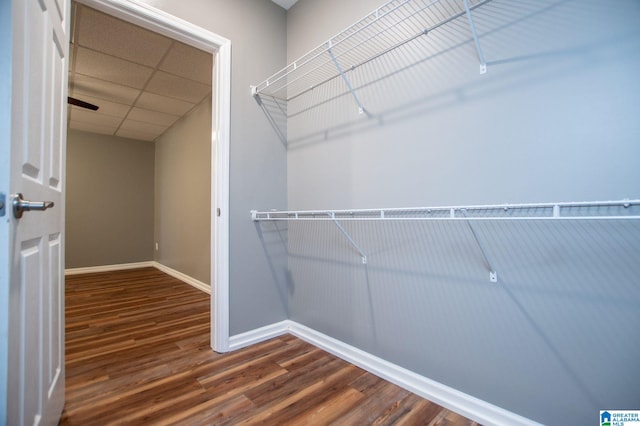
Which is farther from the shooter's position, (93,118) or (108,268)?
(108,268)

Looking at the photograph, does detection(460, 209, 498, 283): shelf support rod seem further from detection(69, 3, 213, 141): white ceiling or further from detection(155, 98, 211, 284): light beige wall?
detection(155, 98, 211, 284): light beige wall

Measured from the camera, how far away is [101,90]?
10.4 feet

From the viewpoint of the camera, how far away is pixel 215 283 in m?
1.87

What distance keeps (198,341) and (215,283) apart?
52cm

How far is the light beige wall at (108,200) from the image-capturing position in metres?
4.45

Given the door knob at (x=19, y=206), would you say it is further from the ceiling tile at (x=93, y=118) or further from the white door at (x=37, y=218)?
the ceiling tile at (x=93, y=118)

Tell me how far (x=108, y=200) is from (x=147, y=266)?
1.29 meters

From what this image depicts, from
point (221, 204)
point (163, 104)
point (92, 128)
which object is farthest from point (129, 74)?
point (92, 128)

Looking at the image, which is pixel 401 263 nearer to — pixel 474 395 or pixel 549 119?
pixel 474 395

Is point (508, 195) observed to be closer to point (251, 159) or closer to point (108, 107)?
point (251, 159)

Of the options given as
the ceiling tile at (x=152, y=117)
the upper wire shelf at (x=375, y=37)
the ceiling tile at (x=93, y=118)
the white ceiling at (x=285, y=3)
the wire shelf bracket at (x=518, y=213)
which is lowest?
the wire shelf bracket at (x=518, y=213)

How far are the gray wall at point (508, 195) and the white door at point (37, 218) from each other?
4.48ft

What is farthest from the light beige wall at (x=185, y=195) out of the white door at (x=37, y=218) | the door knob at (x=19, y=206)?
the door knob at (x=19, y=206)

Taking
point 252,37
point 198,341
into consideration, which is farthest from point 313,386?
point 252,37
